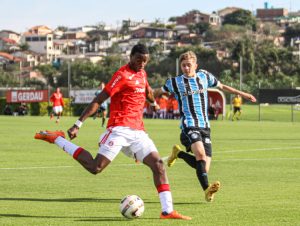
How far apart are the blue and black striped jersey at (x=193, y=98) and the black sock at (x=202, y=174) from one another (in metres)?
0.69

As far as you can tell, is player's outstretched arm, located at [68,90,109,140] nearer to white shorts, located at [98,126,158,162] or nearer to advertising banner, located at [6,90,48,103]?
white shorts, located at [98,126,158,162]

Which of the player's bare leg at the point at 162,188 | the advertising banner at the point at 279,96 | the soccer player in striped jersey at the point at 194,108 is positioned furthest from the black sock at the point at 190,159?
the advertising banner at the point at 279,96

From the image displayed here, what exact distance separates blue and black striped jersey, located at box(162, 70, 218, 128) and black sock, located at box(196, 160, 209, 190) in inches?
27.3

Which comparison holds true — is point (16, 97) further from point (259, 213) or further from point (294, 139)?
point (259, 213)

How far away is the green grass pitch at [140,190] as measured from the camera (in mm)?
11437

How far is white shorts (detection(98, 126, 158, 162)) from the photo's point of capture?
11.8 metres

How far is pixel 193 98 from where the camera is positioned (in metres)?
14.0

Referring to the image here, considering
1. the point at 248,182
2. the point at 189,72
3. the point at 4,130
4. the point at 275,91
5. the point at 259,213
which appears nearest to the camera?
the point at 259,213

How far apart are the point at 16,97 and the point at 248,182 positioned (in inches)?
2009

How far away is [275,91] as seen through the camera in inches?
2275

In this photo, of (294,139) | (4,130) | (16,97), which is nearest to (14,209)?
(294,139)

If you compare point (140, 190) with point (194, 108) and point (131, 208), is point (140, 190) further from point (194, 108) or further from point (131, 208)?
point (131, 208)

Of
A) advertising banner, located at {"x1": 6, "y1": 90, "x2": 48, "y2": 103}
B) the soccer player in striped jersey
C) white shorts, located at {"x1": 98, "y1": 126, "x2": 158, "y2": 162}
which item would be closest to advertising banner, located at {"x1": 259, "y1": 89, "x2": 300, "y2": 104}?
advertising banner, located at {"x1": 6, "y1": 90, "x2": 48, "y2": 103}

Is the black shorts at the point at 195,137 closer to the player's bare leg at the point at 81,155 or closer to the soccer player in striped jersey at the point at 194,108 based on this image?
the soccer player in striped jersey at the point at 194,108
